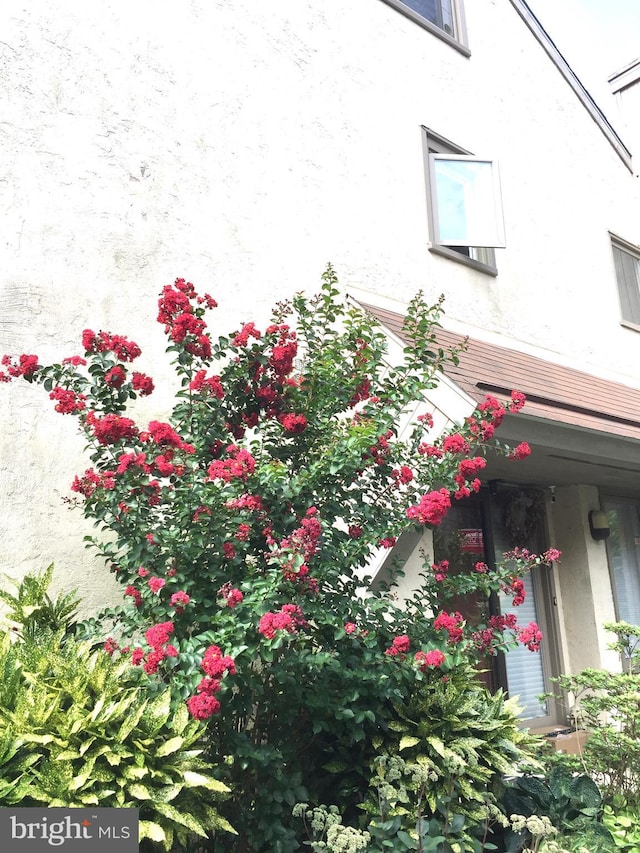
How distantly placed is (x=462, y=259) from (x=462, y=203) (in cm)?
60

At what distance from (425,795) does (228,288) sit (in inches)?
134

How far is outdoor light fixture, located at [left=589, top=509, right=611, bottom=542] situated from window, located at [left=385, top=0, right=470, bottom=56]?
5327 millimetres

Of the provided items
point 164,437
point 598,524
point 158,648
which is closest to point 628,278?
point 598,524

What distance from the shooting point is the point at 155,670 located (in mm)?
2838

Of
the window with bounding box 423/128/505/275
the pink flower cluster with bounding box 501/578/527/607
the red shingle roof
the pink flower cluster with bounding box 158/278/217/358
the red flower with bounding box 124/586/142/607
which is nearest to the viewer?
the red flower with bounding box 124/586/142/607

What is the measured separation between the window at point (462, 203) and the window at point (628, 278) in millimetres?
3166

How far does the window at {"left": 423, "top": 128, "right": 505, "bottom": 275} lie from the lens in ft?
23.5

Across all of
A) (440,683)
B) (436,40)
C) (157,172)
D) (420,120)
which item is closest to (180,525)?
(440,683)

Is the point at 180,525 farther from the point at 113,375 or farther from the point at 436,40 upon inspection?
the point at 436,40

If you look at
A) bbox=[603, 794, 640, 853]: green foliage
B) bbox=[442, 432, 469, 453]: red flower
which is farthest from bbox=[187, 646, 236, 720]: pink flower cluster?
bbox=[603, 794, 640, 853]: green foliage

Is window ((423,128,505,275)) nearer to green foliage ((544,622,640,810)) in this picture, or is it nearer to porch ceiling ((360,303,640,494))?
porch ceiling ((360,303,640,494))

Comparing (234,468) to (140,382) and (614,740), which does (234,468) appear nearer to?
(140,382)

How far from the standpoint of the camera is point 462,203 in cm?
741

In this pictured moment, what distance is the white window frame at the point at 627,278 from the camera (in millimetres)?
9844
